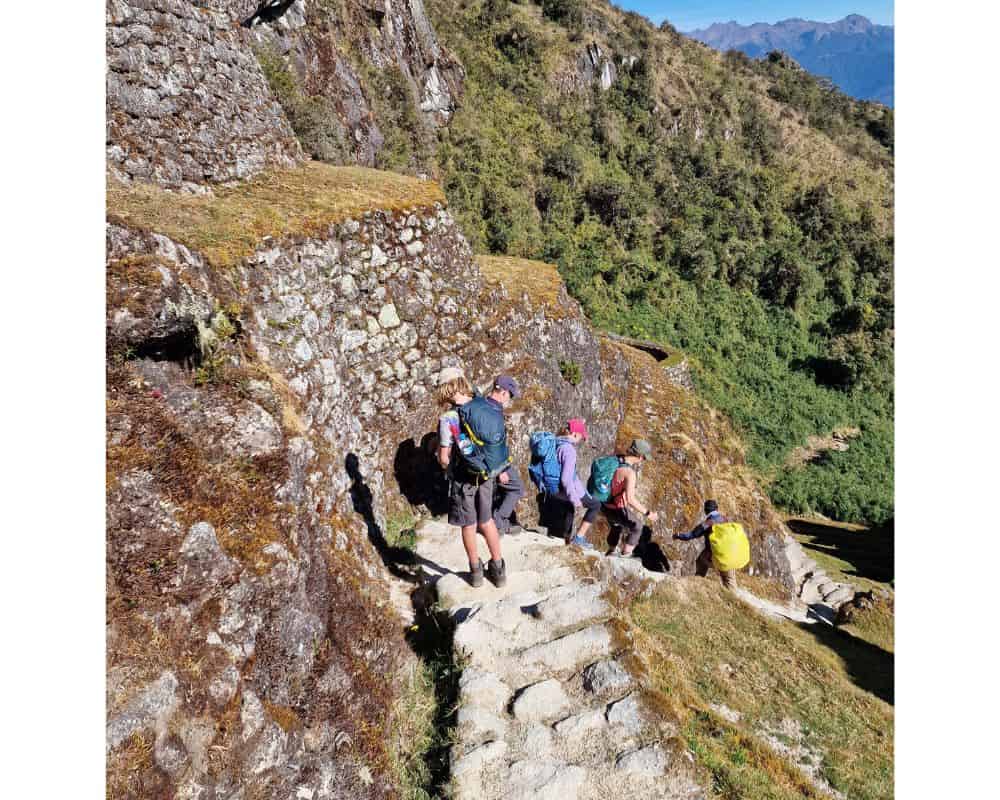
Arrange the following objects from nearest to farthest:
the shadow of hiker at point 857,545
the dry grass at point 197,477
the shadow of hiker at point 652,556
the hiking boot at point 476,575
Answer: the dry grass at point 197,477 → the hiking boot at point 476,575 → the shadow of hiker at point 652,556 → the shadow of hiker at point 857,545

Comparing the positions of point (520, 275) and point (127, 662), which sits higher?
point (520, 275)

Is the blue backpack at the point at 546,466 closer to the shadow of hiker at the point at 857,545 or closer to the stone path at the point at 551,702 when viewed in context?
the stone path at the point at 551,702

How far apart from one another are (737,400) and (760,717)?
81.5 ft

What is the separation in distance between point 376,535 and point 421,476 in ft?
5.31

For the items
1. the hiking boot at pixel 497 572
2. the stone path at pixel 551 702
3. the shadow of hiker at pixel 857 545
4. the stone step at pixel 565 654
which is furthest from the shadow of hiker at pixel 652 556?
the shadow of hiker at pixel 857 545

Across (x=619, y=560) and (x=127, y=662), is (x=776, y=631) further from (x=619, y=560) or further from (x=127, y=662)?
(x=127, y=662)

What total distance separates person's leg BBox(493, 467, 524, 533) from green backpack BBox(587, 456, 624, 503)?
112 centimetres

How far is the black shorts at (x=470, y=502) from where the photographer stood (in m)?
6.42

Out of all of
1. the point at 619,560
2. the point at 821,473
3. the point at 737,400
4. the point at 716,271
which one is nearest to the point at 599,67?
the point at 716,271

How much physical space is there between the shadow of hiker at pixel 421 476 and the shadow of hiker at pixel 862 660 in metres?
5.91

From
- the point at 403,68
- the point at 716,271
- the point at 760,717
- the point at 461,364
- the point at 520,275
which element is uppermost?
the point at 403,68

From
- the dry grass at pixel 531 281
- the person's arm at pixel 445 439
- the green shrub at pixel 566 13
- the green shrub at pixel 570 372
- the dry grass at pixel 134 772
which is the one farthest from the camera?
the green shrub at pixel 566 13

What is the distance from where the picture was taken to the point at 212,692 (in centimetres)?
438

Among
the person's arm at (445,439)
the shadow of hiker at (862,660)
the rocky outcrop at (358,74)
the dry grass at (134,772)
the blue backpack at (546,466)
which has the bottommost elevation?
the shadow of hiker at (862,660)
